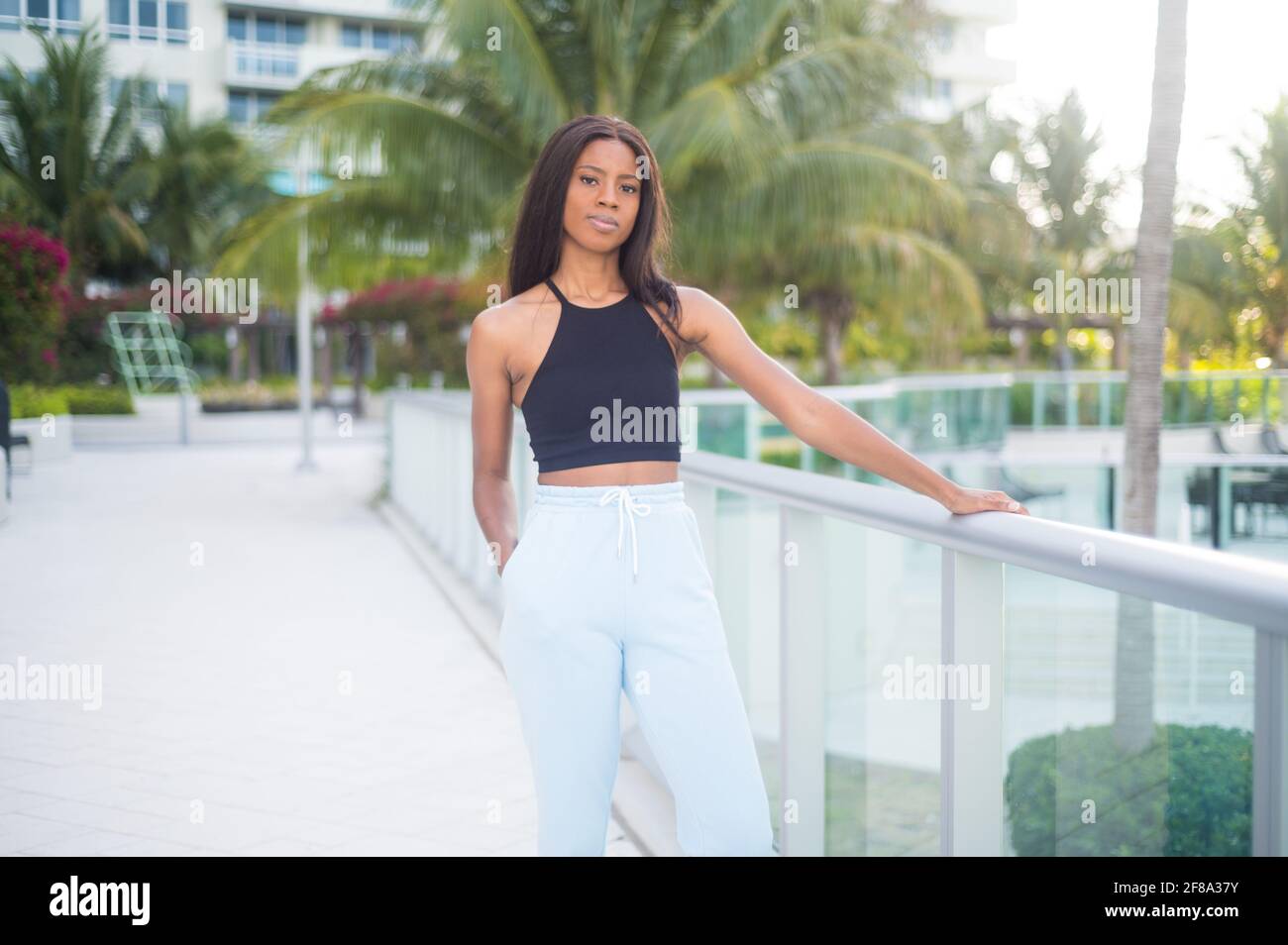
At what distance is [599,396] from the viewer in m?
2.34

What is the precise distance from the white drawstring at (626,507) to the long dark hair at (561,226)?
34 cm

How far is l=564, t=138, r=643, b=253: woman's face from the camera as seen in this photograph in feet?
8.02

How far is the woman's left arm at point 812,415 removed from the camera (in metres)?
2.37

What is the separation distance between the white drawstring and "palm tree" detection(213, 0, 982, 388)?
9443 mm

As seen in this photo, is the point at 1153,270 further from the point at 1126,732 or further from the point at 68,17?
the point at 68,17

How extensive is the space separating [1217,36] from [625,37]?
563cm

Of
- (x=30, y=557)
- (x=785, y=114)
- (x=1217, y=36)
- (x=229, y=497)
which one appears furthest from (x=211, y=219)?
(x=1217, y=36)

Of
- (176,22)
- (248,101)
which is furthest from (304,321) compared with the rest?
(248,101)

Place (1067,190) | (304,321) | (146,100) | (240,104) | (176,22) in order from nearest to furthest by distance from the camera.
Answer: (304,321) → (146,100) → (1067,190) → (176,22) → (240,104)

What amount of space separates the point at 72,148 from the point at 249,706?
Result: 25.9 meters

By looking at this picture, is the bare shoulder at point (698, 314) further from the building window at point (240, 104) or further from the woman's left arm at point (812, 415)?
the building window at point (240, 104)

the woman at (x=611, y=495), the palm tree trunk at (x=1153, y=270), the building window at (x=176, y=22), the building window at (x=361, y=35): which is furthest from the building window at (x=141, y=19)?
the woman at (x=611, y=495)

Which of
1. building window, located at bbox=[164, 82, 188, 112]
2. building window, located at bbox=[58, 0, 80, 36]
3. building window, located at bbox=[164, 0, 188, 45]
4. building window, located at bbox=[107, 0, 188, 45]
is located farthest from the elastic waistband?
building window, located at bbox=[164, 82, 188, 112]

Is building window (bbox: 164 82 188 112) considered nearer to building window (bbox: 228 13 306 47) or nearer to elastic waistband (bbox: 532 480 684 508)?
building window (bbox: 228 13 306 47)
